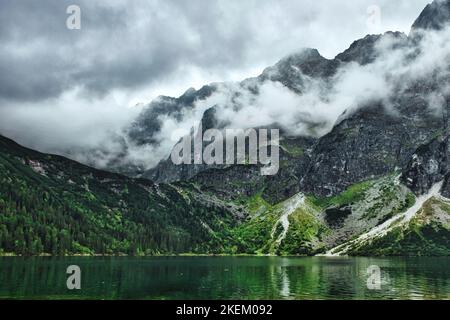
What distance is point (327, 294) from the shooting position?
114 metres

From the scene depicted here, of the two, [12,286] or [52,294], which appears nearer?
[52,294]

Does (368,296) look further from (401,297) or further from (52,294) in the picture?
Answer: (52,294)
